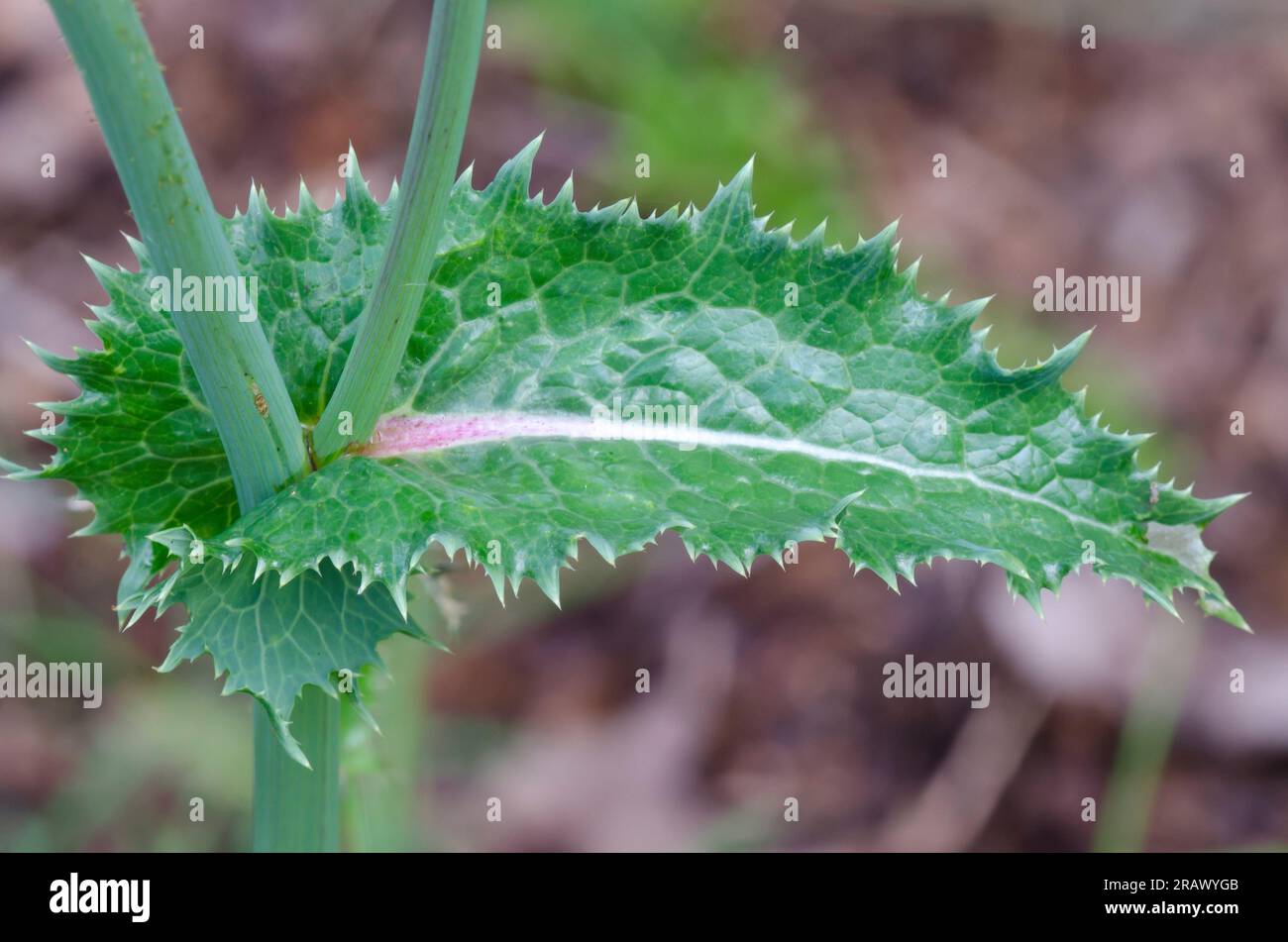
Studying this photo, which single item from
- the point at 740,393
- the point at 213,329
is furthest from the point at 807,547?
the point at 213,329

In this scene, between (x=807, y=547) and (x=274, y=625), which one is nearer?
(x=274, y=625)

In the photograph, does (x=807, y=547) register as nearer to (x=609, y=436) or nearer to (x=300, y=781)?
(x=609, y=436)

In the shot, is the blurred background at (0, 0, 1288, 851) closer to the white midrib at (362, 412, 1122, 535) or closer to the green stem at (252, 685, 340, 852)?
the green stem at (252, 685, 340, 852)

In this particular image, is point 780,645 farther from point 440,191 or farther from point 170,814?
point 440,191
